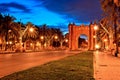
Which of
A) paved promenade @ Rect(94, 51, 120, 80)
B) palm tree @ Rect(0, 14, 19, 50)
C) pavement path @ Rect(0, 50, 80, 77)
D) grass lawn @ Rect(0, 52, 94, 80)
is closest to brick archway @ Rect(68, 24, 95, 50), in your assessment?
palm tree @ Rect(0, 14, 19, 50)

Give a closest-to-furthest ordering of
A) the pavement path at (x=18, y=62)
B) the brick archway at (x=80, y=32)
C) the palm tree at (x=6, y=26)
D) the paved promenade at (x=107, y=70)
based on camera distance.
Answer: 1. the paved promenade at (x=107, y=70)
2. the pavement path at (x=18, y=62)
3. the palm tree at (x=6, y=26)
4. the brick archway at (x=80, y=32)

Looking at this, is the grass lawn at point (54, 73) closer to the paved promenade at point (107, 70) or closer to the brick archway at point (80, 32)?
the paved promenade at point (107, 70)

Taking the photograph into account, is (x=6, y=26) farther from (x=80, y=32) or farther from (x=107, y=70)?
(x=107, y=70)

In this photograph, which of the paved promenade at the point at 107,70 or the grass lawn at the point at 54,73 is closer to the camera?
the grass lawn at the point at 54,73

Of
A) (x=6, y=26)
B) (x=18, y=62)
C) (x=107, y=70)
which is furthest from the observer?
(x=6, y=26)

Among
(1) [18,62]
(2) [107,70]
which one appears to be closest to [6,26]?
(1) [18,62]

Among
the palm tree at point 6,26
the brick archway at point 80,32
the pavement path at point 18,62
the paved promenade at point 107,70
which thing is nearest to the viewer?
the paved promenade at point 107,70

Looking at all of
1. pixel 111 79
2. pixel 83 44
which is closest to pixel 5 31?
pixel 111 79

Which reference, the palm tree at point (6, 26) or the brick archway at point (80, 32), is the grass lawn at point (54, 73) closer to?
the palm tree at point (6, 26)

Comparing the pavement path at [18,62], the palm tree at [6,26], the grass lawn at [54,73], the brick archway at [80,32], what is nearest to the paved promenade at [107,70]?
the grass lawn at [54,73]

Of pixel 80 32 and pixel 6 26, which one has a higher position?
pixel 80 32

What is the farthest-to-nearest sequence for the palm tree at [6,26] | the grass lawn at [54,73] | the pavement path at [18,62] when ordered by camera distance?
the palm tree at [6,26] → the pavement path at [18,62] → the grass lawn at [54,73]

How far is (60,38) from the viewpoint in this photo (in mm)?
132875

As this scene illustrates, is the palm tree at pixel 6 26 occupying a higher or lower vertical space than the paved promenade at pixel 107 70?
higher
